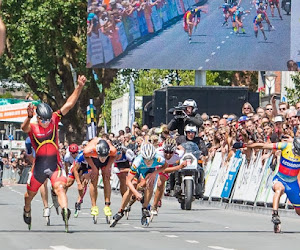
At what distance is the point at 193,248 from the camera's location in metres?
14.6

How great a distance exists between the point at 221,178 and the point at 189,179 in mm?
3088

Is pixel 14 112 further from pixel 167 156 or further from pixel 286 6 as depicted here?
pixel 167 156

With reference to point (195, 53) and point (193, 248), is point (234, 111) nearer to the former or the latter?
point (195, 53)

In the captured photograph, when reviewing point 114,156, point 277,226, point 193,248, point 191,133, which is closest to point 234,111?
point 191,133

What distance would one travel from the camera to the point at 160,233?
17688 mm

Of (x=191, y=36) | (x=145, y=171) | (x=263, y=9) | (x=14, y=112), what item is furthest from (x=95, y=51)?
(x=14, y=112)

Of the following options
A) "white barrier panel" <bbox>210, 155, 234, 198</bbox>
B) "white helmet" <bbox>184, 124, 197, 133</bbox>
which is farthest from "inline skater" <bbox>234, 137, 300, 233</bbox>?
"white barrier panel" <bbox>210, 155, 234, 198</bbox>

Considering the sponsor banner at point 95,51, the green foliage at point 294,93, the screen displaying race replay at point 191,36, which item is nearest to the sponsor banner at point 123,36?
the screen displaying race replay at point 191,36

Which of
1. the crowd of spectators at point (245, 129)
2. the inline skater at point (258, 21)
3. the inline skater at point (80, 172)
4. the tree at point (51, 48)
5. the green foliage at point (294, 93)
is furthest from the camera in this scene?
the tree at point (51, 48)

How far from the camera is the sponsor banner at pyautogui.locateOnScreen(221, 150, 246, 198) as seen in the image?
27.8 metres

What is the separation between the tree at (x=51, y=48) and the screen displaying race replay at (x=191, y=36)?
15242 millimetres

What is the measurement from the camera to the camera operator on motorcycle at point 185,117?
83.4 ft

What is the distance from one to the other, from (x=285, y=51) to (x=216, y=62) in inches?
91.9

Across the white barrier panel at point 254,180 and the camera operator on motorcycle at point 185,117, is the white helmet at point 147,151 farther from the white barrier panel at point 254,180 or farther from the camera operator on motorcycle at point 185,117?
the white barrier panel at point 254,180
